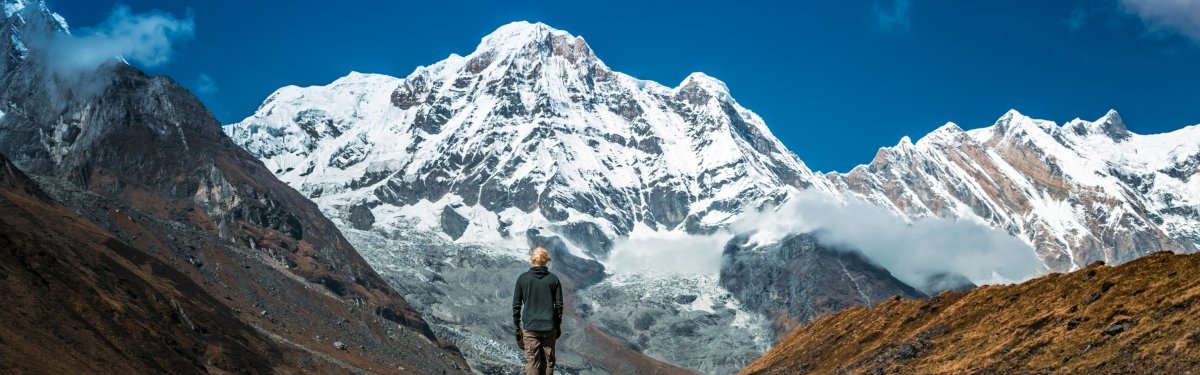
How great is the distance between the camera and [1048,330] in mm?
66188

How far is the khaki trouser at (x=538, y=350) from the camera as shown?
3400 centimetres

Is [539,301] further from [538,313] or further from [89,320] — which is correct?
[89,320]

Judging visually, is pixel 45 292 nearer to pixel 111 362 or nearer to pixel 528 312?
pixel 111 362

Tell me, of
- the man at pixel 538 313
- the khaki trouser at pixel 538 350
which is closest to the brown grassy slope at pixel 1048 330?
the khaki trouser at pixel 538 350

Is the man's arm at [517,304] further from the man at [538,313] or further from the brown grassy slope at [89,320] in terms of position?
the brown grassy slope at [89,320]

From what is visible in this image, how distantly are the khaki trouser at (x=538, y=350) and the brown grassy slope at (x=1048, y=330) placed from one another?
29096 mm

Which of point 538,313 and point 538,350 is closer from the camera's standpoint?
point 538,313

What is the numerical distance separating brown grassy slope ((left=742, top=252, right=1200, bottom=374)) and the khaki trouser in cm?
2910

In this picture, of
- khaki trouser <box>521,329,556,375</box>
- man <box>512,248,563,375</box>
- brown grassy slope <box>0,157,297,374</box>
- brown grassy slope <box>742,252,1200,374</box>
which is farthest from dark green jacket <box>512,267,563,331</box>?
brown grassy slope <box>0,157,297,374</box>

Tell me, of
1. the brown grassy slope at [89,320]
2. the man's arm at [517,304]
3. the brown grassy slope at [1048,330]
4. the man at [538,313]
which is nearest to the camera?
the man's arm at [517,304]

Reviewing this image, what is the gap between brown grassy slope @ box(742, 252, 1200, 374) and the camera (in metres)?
56.0

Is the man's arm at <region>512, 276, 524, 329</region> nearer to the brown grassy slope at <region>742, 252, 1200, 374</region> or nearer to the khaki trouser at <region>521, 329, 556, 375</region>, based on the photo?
the khaki trouser at <region>521, 329, 556, 375</region>

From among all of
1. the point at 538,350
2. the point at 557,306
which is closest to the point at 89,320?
the point at 538,350

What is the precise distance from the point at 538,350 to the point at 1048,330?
40987 millimetres
